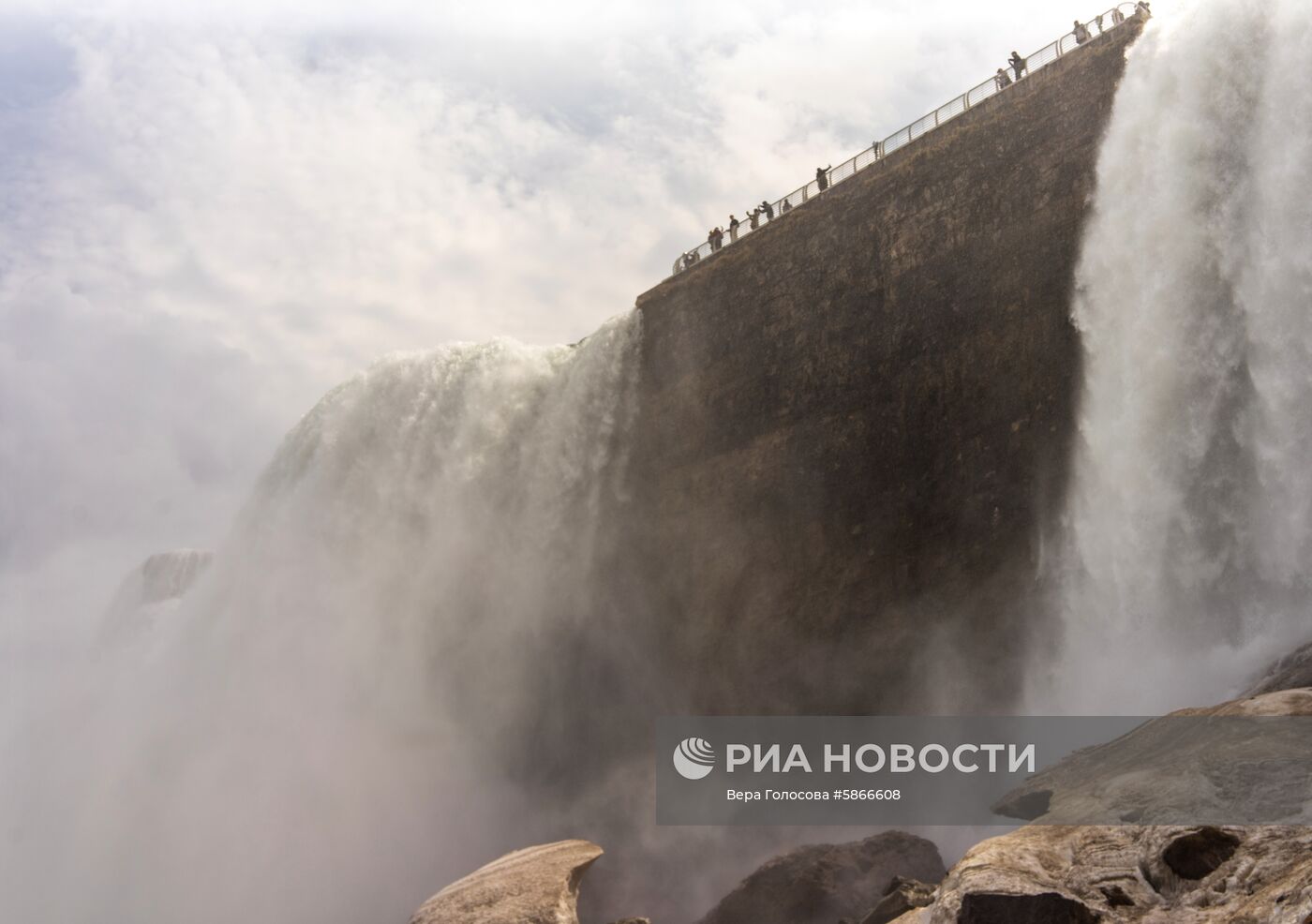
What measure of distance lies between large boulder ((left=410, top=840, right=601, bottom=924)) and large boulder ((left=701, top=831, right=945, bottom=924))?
275 cm

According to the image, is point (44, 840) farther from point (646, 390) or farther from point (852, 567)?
point (852, 567)

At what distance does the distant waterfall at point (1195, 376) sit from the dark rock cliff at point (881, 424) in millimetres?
705

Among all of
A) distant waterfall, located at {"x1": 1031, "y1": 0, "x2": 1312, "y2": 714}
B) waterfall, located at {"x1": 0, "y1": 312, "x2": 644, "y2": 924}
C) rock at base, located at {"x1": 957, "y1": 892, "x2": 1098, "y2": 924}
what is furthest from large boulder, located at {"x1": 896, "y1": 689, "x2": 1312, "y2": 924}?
waterfall, located at {"x1": 0, "y1": 312, "x2": 644, "y2": 924}

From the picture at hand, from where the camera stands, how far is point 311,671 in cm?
3145

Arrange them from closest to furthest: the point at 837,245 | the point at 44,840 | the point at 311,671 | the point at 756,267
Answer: the point at 837,245 → the point at 756,267 → the point at 311,671 → the point at 44,840

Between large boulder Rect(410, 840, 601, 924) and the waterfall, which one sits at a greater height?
the waterfall

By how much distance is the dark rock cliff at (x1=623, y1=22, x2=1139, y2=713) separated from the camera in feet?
65.5

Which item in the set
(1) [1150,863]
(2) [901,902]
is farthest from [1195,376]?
(1) [1150,863]

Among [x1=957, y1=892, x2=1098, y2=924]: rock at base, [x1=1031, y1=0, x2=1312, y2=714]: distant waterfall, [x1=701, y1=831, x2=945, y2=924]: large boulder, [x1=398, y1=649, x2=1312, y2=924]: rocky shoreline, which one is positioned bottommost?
[x1=957, y1=892, x2=1098, y2=924]: rock at base

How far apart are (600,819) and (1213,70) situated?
16373 mm

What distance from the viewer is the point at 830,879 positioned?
16.4m

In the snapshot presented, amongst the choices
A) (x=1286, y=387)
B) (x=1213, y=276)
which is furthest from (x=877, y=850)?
(x=1213, y=276)

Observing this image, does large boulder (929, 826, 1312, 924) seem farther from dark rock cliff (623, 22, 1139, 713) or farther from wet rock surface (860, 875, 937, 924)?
dark rock cliff (623, 22, 1139, 713)

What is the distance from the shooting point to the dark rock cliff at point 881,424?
1995cm
